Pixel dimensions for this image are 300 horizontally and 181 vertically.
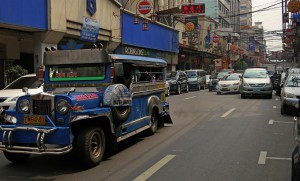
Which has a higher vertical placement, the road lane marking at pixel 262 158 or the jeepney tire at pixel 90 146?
the jeepney tire at pixel 90 146

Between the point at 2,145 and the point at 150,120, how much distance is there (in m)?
4.22

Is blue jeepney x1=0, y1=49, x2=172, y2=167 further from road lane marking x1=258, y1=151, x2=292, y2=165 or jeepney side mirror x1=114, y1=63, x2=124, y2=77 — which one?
road lane marking x1=258, y1=151, x2=292, y2=165

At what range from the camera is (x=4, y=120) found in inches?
283

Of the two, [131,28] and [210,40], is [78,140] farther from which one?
[210,40]

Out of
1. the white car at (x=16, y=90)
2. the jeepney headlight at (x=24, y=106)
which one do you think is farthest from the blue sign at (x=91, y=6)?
the jeepney headlight at (x=24, y=106)

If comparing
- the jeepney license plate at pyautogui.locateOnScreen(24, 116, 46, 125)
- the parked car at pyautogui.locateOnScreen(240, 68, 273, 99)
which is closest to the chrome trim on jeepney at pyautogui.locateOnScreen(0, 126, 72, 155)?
the jeepney license plate at pyautogui.locateOnScreen(24, 116, 46, 125)

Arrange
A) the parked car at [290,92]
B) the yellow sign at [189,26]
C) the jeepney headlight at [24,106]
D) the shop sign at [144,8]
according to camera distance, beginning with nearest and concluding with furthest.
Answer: the jeepney headlight at [24,106] < the parked car at [290,92] < the shop sign at [144,8] < the yellow sign at [189,26]

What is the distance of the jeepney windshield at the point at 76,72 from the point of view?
26.9ft

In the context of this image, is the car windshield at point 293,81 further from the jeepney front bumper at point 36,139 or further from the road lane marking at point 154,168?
the jeepney front bumper at point 36,139

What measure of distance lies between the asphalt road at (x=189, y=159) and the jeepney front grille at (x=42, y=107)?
1.04 meters

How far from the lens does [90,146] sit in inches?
277

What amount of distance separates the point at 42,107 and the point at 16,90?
6088 mm

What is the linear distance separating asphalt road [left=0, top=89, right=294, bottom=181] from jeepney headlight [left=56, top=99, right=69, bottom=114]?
3.54ft

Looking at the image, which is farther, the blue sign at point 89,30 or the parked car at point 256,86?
the blue sign at point 89,30
